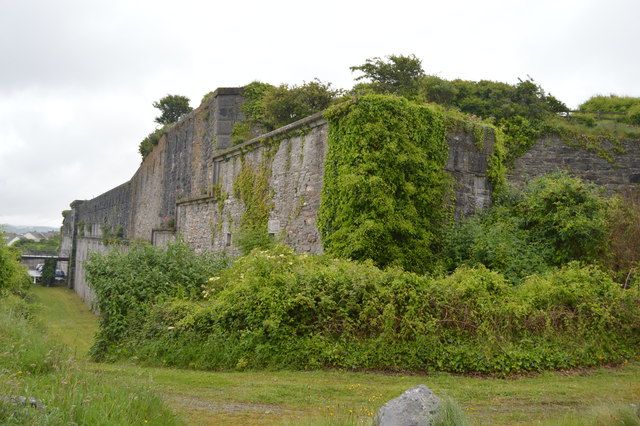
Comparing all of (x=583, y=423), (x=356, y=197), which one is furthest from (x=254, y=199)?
(x=583, y=423)

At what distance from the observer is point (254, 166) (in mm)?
17438

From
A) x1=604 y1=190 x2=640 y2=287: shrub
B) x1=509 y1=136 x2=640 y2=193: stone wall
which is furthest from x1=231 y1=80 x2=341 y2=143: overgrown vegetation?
x1=604 y1=190 x2=640 y2=287: shrub

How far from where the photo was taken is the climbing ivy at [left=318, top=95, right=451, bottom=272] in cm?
1278

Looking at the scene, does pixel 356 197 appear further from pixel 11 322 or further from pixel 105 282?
pixel 11 322

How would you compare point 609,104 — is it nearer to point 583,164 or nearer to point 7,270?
point 583,164

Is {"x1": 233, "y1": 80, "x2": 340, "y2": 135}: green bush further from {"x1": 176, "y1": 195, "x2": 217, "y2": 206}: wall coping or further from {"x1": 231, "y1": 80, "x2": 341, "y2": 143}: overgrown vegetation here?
{"x1": 176, "y1": 195, "x2": 217, "y2": 206}: wall coping

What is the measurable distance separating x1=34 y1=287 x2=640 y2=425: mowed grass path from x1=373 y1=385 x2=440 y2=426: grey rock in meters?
0.64

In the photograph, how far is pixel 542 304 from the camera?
1020 centimetres

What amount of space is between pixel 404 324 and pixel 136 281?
16.9 ft

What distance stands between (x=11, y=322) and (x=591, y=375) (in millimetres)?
8113

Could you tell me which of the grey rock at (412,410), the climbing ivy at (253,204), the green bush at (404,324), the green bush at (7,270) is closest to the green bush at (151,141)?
the green bush at (7,270)

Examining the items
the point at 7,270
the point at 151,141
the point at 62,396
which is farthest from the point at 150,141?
the point at 62,396

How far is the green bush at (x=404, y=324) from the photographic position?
948 centimetres

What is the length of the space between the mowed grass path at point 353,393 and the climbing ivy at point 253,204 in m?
6.59
